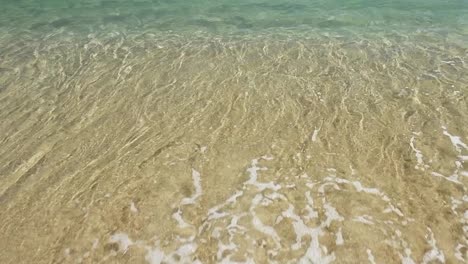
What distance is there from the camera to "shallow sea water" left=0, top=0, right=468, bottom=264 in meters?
4.39

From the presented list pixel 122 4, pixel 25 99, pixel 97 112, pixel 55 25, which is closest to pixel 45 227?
pixel 97 112

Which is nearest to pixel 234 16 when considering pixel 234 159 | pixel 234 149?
pixel 234 149

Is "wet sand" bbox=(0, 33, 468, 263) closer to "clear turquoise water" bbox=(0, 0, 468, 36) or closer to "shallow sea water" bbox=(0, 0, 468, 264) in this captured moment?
"shallow sea water" bbox=(0, 0, 468, 264)

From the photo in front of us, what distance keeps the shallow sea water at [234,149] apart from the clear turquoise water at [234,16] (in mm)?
1161

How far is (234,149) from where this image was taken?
5.98 metres

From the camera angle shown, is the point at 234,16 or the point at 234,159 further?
the point at 234,16

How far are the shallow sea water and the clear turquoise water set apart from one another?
1161 mm

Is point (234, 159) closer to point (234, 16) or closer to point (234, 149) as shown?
point (234, 149)

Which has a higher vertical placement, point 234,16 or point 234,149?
point 234,16

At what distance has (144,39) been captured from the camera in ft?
36.7

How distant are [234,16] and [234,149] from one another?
9010 millimetres

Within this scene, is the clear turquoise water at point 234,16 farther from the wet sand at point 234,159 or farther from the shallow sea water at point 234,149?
the wet sand at point 234,159

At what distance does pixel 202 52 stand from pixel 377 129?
523cm

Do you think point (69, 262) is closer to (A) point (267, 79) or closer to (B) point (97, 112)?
(B) point (97, 112)
